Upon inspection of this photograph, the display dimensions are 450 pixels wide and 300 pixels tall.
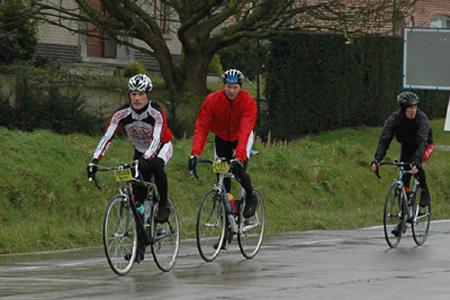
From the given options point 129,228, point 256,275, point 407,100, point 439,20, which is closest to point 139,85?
point 129,228

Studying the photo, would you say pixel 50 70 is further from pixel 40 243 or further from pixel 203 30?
pixel 40 243

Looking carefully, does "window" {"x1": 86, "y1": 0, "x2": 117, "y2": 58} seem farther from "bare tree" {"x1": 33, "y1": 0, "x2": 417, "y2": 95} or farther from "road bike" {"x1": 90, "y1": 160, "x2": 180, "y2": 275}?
"road bike" {"x1": 90, "y1": 160, "x2": 180, "y2": 275}

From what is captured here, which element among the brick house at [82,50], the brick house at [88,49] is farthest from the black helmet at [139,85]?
the brick house at [82,50]

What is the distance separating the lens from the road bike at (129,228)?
9.02 metres

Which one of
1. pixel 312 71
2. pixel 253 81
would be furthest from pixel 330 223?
pixel 253 81

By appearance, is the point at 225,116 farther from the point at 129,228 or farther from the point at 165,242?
the point at 129,228

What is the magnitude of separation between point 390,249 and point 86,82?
43.6 ft

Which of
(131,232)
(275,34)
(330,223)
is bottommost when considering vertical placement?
(330,223)

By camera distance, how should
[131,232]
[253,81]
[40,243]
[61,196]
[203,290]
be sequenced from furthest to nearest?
[253,81] < [61,196] < [40,243] < [131,232] < [203,290]

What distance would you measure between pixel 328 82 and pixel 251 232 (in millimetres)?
17327

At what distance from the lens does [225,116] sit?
35.9 feet

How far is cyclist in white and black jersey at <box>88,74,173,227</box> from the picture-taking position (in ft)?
31.1

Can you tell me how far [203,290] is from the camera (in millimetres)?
8273

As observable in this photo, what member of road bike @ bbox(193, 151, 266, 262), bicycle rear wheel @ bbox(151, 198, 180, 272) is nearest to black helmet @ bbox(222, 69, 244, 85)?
road bike @ bbox(193, 151, 266, 262)
